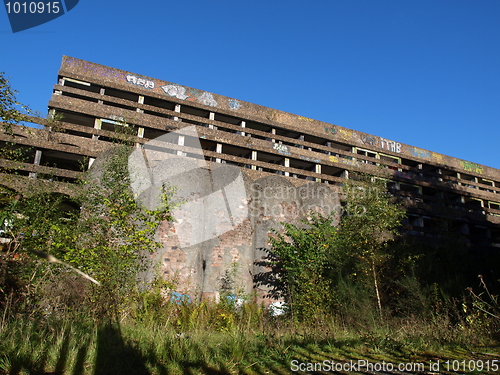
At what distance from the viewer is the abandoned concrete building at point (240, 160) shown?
14.8 meters

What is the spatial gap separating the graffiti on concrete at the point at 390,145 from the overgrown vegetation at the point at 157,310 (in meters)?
34.2

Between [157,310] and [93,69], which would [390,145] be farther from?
[157,310]

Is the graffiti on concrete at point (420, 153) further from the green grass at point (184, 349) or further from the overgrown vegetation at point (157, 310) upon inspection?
the green grass at point (184, 349)

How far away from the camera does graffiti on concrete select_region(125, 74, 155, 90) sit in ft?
109

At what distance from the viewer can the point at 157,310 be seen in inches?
309

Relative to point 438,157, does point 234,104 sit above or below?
below

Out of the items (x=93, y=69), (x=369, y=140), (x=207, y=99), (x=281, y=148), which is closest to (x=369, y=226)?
(x=281, y=148)

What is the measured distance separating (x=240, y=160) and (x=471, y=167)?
1409 inches

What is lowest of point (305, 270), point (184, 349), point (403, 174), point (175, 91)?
point (184, 349)

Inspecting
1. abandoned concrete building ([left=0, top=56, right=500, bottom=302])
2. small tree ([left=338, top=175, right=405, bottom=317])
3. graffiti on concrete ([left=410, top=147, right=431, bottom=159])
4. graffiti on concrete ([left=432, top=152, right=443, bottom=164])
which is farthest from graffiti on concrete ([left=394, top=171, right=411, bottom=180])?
small tree ([left=338, top=175, right=405, bottom=317])

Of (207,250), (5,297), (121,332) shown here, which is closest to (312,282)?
(207,250)

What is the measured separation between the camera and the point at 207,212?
1528 centimetres

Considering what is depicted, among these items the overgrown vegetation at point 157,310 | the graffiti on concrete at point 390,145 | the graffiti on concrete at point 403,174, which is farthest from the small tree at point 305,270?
the graffiti on concrete at point 390,145

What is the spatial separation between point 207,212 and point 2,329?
10.8 meters
